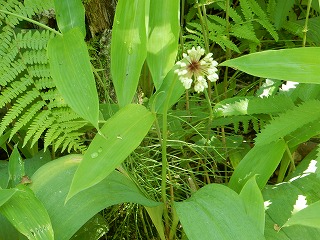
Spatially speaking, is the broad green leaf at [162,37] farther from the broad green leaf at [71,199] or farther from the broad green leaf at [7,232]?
the broad green leaf at [7,232]

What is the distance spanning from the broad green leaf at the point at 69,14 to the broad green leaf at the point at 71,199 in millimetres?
273

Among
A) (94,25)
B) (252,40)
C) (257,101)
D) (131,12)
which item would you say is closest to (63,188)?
(131,12)

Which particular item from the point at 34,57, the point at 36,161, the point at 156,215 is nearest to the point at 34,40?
the point at 34,57

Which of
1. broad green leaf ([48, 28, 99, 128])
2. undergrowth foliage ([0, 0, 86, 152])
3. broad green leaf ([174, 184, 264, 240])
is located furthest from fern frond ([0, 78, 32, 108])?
broad green leaf ([174, 184, 264, 240])

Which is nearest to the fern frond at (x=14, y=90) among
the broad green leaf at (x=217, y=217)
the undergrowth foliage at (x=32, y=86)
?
the undergrowth foliage at (x=32, y=86)

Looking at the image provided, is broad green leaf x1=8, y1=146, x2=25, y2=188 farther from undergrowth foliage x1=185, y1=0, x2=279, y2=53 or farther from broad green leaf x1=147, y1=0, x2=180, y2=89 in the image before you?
undergrowth foliage x1=185, y1=0, x2=279, y2=53

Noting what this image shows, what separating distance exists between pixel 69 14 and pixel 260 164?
503 mm

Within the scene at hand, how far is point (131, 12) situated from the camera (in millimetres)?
914

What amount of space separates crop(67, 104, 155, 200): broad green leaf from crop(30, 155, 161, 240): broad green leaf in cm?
11

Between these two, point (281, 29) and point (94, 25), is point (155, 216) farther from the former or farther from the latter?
point (281, 29)

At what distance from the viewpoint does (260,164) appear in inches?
40.6

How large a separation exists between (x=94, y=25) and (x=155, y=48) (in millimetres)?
489

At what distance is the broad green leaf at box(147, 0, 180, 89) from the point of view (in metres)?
0.92

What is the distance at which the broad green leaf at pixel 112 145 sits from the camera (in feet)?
2.67
